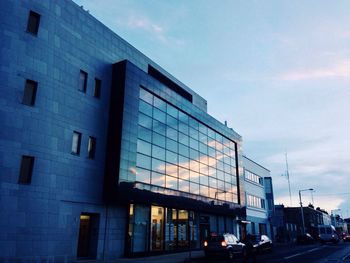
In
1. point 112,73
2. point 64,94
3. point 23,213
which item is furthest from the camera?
point 112,73

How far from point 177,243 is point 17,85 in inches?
755

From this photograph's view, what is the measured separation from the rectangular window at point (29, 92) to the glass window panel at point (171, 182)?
45.3 feet

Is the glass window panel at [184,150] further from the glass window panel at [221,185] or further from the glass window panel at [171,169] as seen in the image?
the glass window panel at [221,185]

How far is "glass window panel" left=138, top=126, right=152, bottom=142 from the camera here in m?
27.5

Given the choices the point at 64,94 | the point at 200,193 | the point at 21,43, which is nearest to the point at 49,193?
the point at 64,94

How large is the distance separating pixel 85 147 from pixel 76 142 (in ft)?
2.39

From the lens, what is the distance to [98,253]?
2286 centimetres

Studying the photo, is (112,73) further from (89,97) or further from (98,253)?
(98,253)

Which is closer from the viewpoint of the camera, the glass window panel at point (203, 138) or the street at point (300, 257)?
the street at point (300, 257)

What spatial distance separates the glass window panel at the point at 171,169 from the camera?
100 ft

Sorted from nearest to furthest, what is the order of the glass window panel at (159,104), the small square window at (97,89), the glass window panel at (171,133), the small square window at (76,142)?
the small square window at (76,142) → the small square window at (97,89) → the glass window panel at (159,104) → the glass window panel at (171,133)

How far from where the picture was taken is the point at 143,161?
27453 mm

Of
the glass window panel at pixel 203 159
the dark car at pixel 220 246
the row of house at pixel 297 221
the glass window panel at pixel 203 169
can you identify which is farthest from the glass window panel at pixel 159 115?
the row of house at pixel 297 221

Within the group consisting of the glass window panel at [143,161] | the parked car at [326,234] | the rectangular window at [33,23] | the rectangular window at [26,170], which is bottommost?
the parked car at [326,234]
